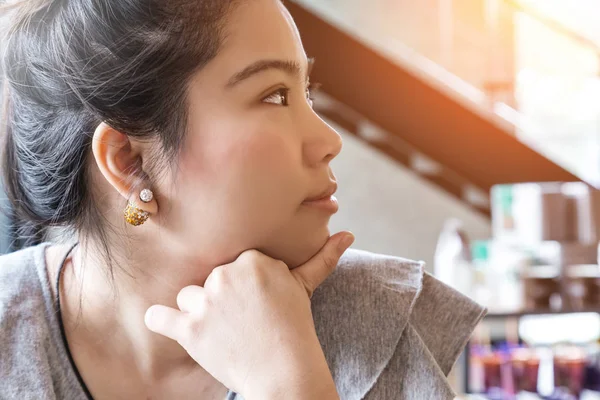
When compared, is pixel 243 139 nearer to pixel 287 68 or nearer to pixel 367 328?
pixel 287 68

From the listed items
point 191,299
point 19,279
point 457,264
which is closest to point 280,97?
point 191,299

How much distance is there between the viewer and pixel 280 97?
40.0 inches

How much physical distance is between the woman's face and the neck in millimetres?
115

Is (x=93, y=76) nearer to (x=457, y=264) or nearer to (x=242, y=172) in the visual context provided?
(x=242, y=172)

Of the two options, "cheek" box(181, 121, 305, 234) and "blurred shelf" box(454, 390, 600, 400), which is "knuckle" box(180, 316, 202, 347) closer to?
"cheek" box(181, 121, 305, 234)

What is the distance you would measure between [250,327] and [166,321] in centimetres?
13

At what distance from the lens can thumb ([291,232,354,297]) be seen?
3.52 ft

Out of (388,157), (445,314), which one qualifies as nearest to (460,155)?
(388,157)

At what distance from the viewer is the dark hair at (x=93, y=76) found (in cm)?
96

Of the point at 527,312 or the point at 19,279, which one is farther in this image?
the point at 527,312

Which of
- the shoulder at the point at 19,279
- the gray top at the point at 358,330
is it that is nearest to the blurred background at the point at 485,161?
the shoulder at the point at 19,279

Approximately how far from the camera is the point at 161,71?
97 centimetres

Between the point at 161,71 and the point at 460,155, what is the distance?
3383 millimetres

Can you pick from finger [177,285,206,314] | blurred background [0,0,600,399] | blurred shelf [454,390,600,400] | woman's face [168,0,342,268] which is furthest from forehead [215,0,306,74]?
blurred shelf [454,390,600,400]
